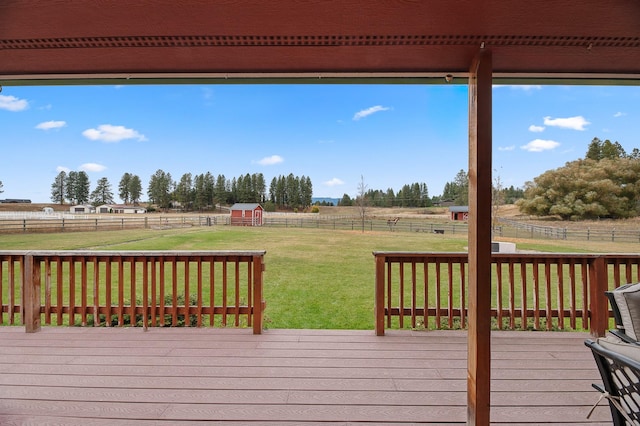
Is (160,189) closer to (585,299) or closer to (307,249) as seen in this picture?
(307,249)

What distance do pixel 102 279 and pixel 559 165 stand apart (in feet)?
18.1

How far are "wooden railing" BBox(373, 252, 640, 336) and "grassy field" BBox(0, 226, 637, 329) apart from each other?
263mm

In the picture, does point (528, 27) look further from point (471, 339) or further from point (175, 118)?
point (175, 118)

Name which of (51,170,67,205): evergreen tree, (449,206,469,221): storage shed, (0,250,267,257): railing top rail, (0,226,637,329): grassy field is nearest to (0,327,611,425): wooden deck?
(0,226,637,329): grassy field

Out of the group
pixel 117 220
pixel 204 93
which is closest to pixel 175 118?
pixel 204 93

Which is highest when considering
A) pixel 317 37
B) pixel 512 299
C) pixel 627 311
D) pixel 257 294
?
pixel 317 37

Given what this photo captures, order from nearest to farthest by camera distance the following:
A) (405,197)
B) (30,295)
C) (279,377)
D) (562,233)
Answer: (279,377)
(30,295)
(562,233)
(405,197)

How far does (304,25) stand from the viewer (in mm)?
1520

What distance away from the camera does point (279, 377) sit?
232 cm

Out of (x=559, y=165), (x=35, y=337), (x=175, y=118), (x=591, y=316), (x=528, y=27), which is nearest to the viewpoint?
(x=528, y=27)

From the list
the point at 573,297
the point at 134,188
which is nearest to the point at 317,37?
the point at 134,188

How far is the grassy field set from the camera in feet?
11.5

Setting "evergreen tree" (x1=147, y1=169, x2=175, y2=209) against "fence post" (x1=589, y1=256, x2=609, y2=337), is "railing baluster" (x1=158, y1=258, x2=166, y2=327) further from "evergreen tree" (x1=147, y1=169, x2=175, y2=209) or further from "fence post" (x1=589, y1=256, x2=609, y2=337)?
"fence post" (x1=589, y1=256, x2=609, y2=337)

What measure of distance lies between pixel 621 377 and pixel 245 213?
3561 mm
